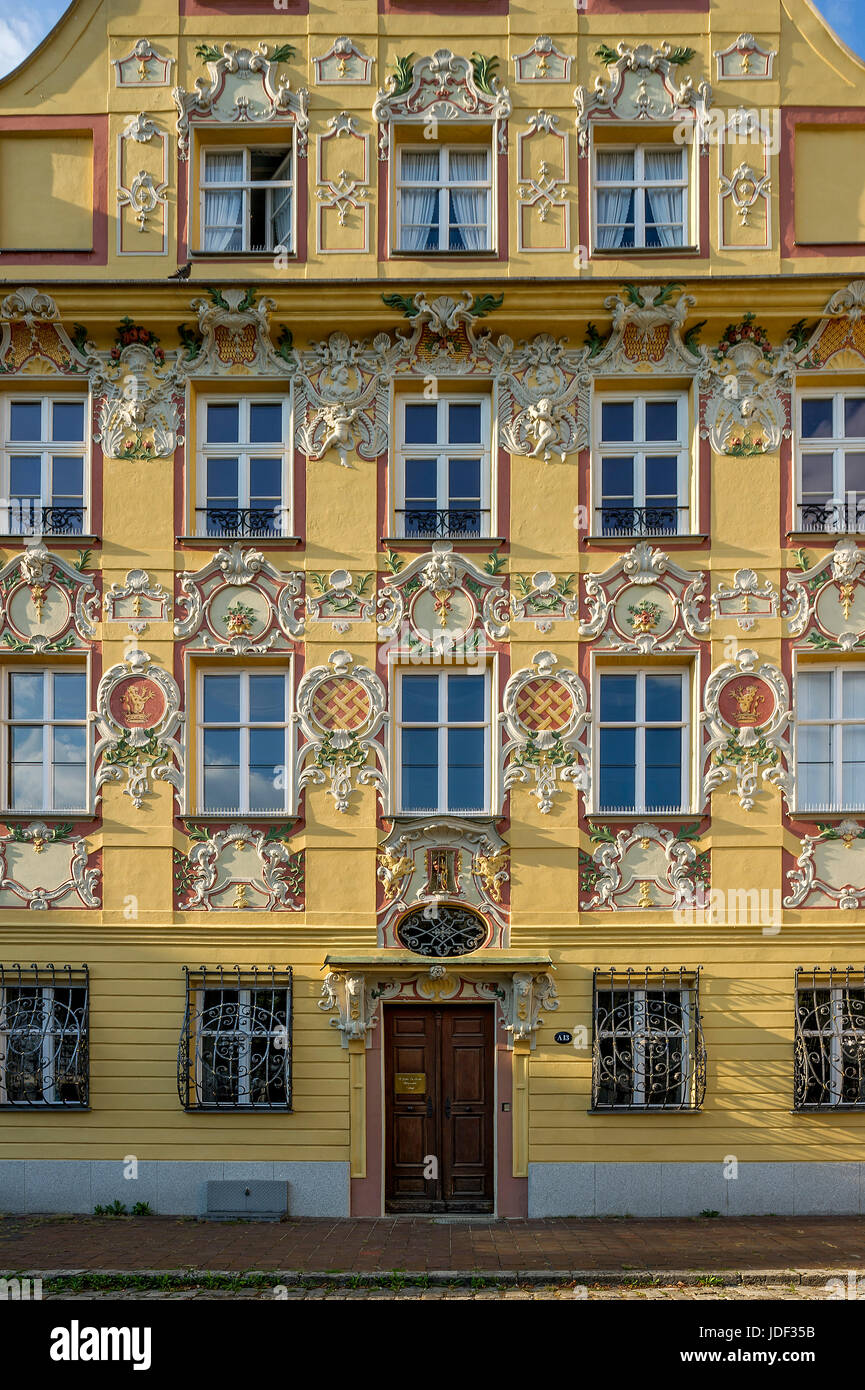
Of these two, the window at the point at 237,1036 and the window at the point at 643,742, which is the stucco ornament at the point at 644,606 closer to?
the window at the point at 643,742

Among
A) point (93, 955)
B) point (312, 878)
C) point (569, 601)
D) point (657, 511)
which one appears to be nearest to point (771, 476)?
point (657, 511)

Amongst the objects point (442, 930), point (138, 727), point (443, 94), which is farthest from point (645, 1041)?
point (443, 94)

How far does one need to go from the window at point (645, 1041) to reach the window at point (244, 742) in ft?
15.6

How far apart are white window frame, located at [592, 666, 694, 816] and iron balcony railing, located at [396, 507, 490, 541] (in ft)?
7.78

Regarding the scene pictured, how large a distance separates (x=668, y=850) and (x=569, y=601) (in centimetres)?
331

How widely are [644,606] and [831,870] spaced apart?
13.0 ft

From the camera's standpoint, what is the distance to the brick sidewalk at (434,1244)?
1261cm

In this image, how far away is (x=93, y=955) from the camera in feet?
51.2

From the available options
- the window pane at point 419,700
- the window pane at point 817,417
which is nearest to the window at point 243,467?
the window pane at point 419,700

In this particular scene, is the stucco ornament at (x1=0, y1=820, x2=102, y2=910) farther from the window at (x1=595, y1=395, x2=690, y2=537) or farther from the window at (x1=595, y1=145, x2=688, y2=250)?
the window at (x1=595, y1=145, x2=688, y2=250)

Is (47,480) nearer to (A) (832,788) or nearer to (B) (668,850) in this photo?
(B) (668,850)

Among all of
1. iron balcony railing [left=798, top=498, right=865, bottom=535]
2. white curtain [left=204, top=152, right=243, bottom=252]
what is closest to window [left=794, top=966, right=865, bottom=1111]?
iron balcony railing [left=798, top=498, right=865, bottom=535]

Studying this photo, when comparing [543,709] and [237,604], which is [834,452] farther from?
[237,604]

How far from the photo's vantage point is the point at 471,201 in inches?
647
